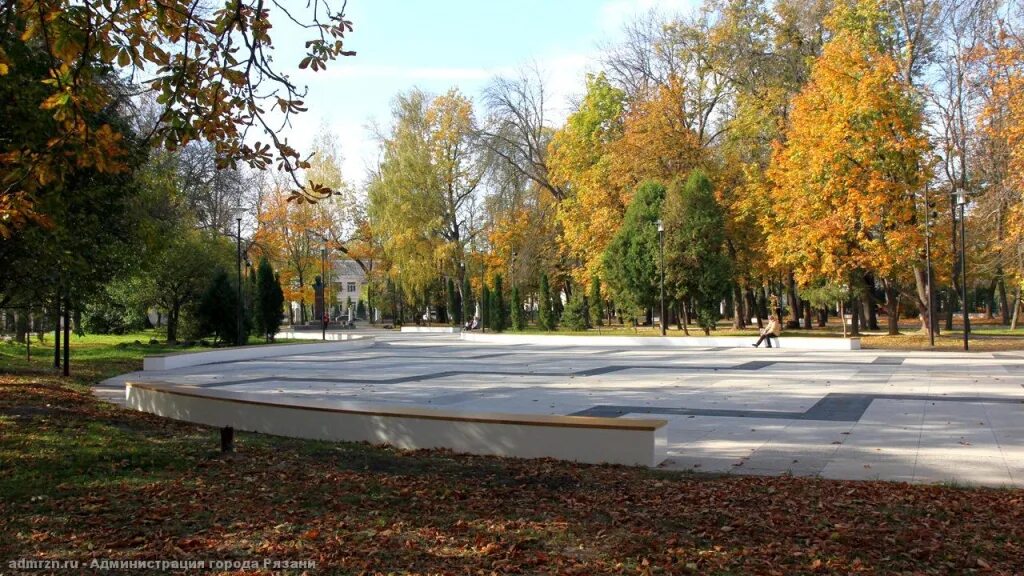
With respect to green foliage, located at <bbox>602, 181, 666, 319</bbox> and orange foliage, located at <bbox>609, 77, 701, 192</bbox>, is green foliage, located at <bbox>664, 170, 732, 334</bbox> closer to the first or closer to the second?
green foliage, located at <bbox>602, 181, 666, 319</bbox>

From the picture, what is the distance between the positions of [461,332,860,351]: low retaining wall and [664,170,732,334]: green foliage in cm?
330

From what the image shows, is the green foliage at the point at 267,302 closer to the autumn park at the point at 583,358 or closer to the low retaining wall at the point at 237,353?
the autumn park at the point at 583,358

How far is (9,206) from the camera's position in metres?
6.22

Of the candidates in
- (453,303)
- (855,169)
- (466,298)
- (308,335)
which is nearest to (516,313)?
(466,298)

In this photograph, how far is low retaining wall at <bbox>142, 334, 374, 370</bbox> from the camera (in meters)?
21.6

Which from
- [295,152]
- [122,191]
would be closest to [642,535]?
[295,152]

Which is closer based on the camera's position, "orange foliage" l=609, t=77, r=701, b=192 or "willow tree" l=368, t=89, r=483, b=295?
"orange foliage" l=609, t=77, r=701, b=192

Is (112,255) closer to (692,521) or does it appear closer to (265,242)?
(692,521)

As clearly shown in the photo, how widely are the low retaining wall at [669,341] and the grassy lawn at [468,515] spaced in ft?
68.9

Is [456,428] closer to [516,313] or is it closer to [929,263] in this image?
[929,263]

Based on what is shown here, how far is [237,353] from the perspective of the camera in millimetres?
25594

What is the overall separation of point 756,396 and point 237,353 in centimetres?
1814

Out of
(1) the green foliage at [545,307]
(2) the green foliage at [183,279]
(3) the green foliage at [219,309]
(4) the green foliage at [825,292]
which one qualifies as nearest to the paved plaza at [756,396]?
(3) the green foliage at [219,309]

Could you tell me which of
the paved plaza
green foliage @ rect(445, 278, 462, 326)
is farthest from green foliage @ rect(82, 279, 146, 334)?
green foliage @ rect(445, 278, 462, 326)
